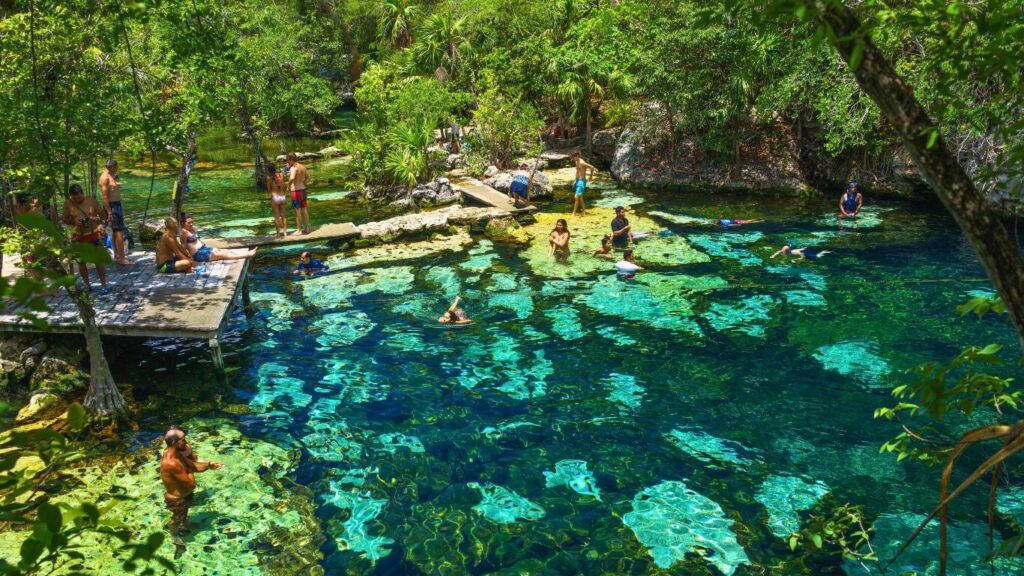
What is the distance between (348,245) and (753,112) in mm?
15942

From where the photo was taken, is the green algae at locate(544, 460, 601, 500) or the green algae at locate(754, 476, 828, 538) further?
the green algae at locate(544, 460, 601, 500)

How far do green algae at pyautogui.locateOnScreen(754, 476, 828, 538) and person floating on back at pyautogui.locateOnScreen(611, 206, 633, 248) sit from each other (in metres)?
10.3

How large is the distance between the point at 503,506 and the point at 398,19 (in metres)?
35.7

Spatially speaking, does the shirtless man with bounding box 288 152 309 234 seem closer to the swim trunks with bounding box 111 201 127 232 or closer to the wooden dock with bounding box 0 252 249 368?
the wooden dock with bounding box 0 252 249 368

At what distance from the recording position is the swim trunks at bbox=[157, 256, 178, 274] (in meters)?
13.3

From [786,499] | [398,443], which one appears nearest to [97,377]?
[398,443]

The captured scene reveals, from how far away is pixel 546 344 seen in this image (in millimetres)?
13047

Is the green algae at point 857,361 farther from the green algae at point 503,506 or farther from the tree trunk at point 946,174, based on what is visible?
the tree trunk at point 946,174

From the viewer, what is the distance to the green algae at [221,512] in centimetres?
737

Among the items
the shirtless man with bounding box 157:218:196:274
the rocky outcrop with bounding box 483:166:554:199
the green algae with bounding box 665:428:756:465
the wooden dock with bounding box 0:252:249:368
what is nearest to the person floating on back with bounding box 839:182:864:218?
the rocky outcrop with bounding box 483:166:554:199

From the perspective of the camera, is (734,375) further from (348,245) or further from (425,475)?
(348,245)

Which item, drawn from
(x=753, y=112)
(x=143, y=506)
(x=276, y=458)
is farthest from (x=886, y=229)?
(x=143, y=506)

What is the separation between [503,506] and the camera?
8.41 meters

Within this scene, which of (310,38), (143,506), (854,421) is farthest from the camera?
(310,38)
